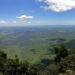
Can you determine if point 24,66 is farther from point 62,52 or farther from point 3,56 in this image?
point 62,52

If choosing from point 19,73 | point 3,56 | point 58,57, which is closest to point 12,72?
point 19,73

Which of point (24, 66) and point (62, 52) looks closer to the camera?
point (24, 66)

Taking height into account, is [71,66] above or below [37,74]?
above

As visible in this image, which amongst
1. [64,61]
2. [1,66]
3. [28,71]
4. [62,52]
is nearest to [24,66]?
[28,71]

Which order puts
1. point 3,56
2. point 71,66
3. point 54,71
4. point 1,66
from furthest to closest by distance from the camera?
point 3,56, point 1,66, point 54,71, point 71,66

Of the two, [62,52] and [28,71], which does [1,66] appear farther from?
[62,52]

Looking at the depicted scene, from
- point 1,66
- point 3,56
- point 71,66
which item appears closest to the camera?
point 71,66

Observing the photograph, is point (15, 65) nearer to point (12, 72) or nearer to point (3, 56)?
point (12, 72)

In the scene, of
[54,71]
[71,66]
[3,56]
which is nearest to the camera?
[71,66]

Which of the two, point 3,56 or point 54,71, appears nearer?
point 54,71
